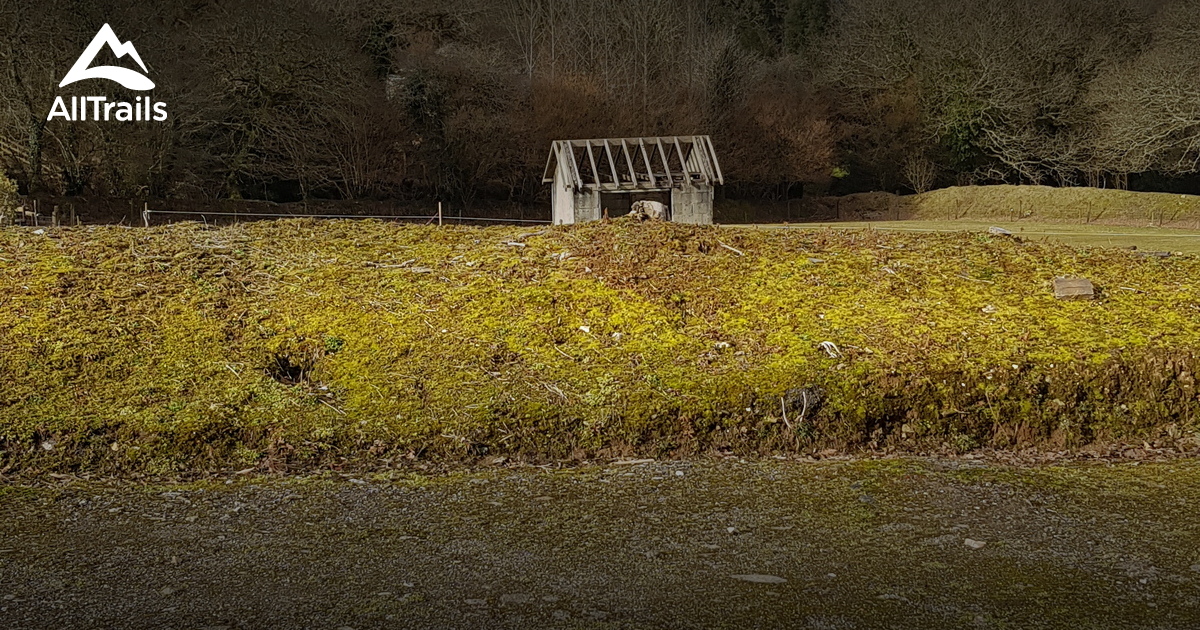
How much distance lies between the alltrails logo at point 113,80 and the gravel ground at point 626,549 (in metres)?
31.6

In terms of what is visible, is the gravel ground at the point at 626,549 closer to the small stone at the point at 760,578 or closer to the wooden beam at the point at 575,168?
the small stone at the point at 760,578

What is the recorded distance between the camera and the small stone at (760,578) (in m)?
4.41

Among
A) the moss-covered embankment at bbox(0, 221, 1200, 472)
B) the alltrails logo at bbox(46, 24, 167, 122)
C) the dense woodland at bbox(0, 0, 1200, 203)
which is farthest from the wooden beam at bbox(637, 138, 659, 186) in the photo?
the moss-covered embankment at bbox(0, 221, 1200, 472)

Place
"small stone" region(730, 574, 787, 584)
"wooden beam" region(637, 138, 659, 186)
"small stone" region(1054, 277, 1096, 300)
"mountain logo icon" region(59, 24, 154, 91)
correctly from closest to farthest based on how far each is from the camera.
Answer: "small stone" region(730, 574, 787, 584), "small stone" region(1054, 277, 1096, 300), "wooden beam" region(637, 138, 659, 186), "mountain logo icon" region(59, 24, 154, 91)

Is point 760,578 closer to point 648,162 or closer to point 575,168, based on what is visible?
point 648,162

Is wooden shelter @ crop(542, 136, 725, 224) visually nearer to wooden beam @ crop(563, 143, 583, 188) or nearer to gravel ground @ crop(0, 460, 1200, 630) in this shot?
wooden beam @ crop(563, 143, 583, 188)

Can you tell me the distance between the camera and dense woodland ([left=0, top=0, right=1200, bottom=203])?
3541 centimetres

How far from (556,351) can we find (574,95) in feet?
134

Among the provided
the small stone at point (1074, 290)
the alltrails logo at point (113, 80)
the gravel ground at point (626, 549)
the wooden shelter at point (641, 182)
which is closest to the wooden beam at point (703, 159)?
the wooden shelter at point (641, 182)

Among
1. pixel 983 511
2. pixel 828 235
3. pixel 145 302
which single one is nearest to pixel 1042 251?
pixel 828 235

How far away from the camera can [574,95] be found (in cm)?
4684

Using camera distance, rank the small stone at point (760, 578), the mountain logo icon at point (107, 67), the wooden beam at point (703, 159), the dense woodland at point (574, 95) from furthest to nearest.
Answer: the dense woodland at point (574, 95) < the mountain logo icon at point (107, 67) < the wooden beam at point (703, 159) < the small stone at point (760, 578)

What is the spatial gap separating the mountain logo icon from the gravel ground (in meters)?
31.6

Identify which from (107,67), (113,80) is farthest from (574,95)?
(107,67)
